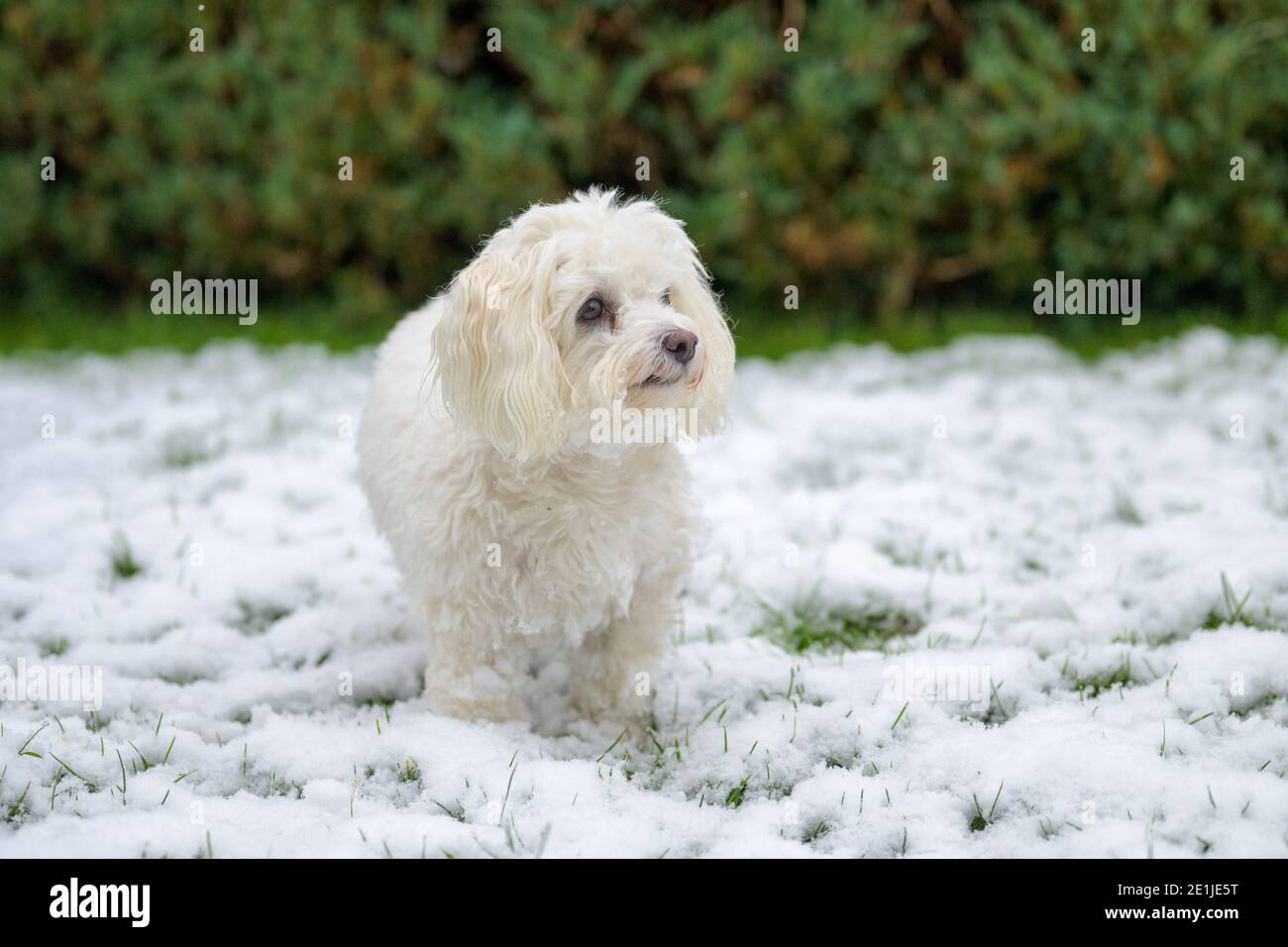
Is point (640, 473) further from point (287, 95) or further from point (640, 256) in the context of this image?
point (287, 95)

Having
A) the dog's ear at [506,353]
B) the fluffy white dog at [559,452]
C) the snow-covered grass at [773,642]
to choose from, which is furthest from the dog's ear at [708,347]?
the snow-covered grass at [773,642]

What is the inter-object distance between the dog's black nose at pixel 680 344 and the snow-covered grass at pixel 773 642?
778mm

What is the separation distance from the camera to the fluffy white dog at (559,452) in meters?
2.22

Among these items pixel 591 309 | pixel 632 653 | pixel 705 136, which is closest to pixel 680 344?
pixel 591 309

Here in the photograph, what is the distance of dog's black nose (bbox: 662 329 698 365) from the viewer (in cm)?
219

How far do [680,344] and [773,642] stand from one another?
37.1 inches

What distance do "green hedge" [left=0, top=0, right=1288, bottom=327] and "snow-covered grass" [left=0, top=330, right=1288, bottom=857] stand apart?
0.82 meters

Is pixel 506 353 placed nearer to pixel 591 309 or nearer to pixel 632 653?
pixel 591 309

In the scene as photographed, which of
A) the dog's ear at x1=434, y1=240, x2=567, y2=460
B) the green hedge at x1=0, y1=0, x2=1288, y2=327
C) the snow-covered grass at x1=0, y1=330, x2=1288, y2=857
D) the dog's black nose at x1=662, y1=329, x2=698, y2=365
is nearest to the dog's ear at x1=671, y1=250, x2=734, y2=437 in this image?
the dog's black nose at x1=662, y1=329, x2=698, y2=365

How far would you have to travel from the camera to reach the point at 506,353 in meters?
2.22

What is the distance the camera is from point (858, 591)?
302cm

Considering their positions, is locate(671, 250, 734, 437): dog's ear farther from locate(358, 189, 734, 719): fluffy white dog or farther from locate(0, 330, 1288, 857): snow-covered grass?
locate(0, 330, 1288, 857): snow-covered grass
